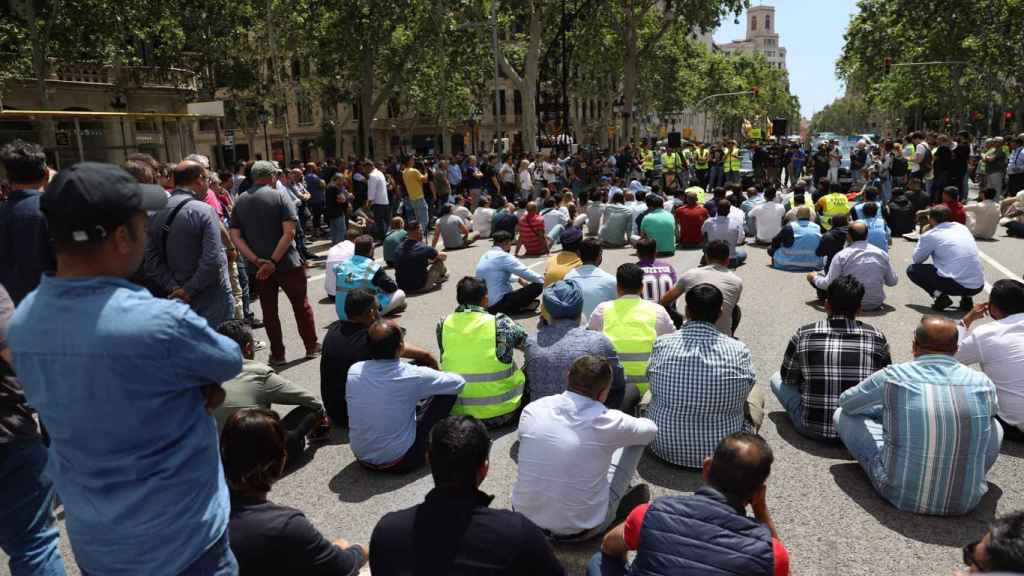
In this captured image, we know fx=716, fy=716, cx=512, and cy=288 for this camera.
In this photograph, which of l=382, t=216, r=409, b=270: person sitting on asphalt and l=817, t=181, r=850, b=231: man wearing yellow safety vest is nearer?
l=382, t=216, r=409, b=270: person sitting on asphalt

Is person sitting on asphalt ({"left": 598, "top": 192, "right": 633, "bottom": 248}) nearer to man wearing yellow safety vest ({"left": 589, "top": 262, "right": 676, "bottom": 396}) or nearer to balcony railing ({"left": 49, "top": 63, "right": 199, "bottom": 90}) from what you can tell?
man wearing yellow safety vest ({"left": 589, "top": 262, "right": 676, "bottom": 396})


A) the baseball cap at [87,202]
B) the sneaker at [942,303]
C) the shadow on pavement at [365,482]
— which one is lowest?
the shadow on pavement at [365,482]

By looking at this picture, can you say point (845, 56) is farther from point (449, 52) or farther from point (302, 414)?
point (302, 414)

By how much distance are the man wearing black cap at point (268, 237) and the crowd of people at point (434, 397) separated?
0.02m

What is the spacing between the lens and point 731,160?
21859 mm

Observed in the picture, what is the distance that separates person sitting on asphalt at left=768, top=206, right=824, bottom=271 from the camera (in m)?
11.3

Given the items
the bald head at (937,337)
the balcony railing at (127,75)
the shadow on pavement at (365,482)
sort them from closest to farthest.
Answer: the bald head at (937,337), the shadow on pavement at (365,482), the balcony railing at (127,75)

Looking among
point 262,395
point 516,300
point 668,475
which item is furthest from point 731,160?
point 262,395

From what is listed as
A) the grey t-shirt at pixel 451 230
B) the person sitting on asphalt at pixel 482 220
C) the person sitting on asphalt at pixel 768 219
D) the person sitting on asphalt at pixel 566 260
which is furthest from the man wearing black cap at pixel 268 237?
the person sitting on asphalt at pixel 768 219

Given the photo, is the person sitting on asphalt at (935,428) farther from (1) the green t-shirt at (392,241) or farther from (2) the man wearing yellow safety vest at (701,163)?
(2) the man wearing yellow safety vest at (701,163)

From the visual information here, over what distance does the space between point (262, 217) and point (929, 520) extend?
5.65 metres

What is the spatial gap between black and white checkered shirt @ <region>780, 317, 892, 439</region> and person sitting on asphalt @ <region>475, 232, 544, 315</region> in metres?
4.02

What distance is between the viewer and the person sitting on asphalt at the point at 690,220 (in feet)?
43.6

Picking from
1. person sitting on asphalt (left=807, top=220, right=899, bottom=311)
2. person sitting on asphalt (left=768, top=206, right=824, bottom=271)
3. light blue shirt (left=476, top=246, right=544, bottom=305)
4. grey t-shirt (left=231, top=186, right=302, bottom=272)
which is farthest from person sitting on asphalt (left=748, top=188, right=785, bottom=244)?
grey t-shirt (left=231, top=186, right=302, bottom=272)
